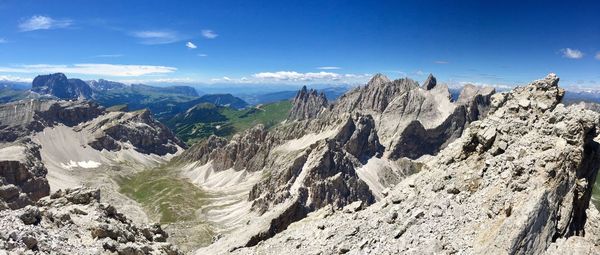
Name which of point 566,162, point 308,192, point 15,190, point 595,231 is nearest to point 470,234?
point 566,162

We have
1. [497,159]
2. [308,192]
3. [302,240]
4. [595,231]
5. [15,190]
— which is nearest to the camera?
[595,231]

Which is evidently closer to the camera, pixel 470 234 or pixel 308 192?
pixel 470 234

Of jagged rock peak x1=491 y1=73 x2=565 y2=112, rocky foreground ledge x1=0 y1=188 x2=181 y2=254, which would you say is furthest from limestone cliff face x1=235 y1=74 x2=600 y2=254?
rocky foreground ledge x1=0 y1=188 x2=181 y2=254

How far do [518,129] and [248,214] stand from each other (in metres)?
157

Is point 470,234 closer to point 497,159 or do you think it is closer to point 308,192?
point 497,159

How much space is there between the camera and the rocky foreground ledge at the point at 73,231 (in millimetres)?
32000

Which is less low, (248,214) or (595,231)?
(595,231)

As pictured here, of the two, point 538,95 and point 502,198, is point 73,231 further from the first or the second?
point 538,95

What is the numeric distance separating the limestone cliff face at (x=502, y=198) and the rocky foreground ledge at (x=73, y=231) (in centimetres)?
1603

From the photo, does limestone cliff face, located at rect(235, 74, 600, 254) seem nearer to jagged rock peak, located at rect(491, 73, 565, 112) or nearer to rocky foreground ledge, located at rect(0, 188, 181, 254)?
jagged rock peak, located at rect(491, 73, 565, 112)

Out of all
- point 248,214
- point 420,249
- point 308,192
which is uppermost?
point 420,249

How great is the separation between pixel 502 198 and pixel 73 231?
40074 mm

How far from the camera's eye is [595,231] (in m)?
34.4

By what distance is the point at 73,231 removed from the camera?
4325 centimetres
